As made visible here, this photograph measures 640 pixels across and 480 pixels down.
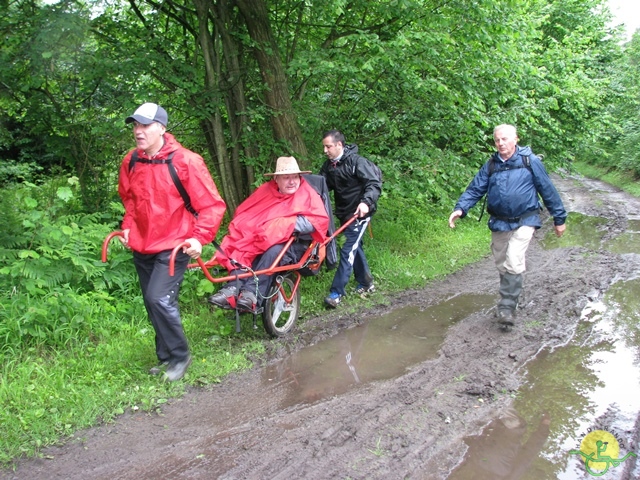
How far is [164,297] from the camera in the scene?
4082mm


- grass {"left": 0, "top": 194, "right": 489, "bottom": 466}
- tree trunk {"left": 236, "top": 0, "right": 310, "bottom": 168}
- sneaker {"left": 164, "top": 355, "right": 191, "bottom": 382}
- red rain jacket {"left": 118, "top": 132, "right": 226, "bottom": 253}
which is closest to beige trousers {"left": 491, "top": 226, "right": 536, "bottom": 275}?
grass {"left": 0, "top": 194, "right": 489, "bottom": 466}

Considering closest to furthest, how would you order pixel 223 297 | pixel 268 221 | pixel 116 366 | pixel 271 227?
pixel 116 366 < pixel 223 297 < pixel 271 227 < pixel 268 221

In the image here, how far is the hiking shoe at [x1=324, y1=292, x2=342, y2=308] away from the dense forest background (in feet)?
4.95

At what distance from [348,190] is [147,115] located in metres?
2.98

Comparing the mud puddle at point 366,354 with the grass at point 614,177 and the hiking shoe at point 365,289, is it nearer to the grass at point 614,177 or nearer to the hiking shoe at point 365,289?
the hiking shoe at point 365,289

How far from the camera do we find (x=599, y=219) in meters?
12.5

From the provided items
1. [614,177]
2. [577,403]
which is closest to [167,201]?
[577,403]

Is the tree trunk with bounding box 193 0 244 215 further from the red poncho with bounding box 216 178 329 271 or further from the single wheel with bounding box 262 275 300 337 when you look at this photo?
the single wheel with bounding box 262 275 300 337

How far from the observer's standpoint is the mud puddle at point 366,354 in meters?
4.29

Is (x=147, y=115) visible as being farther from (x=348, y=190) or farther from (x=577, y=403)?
(x=577, y=403)

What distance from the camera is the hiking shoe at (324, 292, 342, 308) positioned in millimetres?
6177

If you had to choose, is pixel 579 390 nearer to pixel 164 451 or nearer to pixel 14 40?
pixel 164 451

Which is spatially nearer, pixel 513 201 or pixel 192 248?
pixel 192 248

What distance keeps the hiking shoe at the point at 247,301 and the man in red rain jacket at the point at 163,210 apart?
0.62 meters
